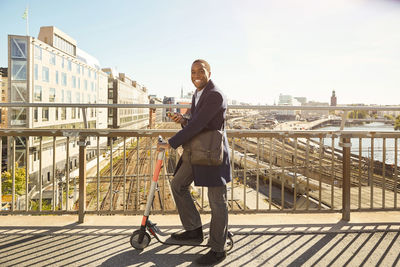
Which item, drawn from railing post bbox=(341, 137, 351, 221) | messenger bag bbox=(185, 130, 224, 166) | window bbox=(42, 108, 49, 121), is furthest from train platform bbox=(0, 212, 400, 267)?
window bbox=(42, 108, 49, 121)

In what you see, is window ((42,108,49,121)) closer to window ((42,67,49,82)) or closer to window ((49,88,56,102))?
window ((49,88,56,102))

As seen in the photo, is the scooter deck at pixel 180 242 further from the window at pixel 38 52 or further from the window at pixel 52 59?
the window at pixel 52 59

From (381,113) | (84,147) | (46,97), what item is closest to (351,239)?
(381,113)

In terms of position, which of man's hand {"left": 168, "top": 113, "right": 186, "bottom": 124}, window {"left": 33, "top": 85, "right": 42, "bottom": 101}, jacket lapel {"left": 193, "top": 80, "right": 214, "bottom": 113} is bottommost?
man's hand {"left": 168, "top": 113, "right": 186, "bottom": 124}

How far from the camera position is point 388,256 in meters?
2.50

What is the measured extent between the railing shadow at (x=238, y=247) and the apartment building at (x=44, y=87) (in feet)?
69.6

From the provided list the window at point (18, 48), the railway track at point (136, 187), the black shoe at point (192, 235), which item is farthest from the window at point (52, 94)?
the black shoe at point (192, 235)

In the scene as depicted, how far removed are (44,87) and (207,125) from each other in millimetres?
33793

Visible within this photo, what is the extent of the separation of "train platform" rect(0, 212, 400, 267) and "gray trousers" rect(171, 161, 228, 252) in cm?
20

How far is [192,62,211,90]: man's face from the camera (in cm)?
250

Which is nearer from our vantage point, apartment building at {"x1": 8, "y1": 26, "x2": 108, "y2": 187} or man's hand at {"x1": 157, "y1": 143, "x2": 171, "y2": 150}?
man's hand at {"x1": 157, "y1": 143, "x2": 171, "y2": 150}

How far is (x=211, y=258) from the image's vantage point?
Answer: 2352 mm

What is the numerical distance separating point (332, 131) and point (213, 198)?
5.99 ft

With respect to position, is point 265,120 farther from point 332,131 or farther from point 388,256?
point 388,256
